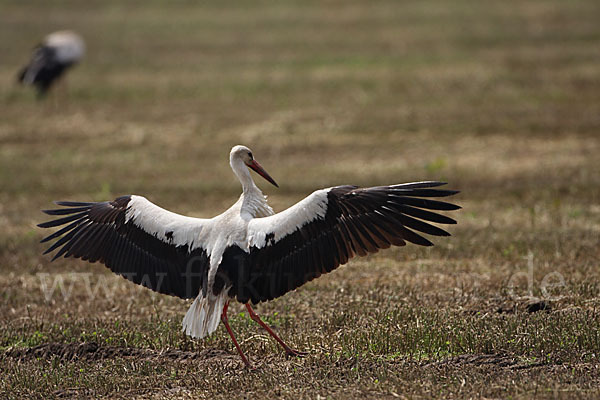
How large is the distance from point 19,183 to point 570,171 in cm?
943

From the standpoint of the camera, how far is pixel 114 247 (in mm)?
7449

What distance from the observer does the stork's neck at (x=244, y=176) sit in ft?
24.4

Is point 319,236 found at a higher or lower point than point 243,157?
lower

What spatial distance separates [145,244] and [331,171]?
26.1 ft

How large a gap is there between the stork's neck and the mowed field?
123 cm

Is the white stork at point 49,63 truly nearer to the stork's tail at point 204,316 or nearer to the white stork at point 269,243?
the white stork at point 269,243

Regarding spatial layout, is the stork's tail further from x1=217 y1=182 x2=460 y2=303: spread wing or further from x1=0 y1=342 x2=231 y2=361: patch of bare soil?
x1=0 y1=342 x2=231 y2=361: patch of bare soil

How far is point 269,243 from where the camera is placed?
22.1 feet

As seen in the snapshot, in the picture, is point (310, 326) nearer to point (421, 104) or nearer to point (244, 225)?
point (244, 225)

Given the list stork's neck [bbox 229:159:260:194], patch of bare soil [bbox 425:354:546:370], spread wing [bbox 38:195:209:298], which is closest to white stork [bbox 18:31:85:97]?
spread wing [bbox 38:195:209:298]

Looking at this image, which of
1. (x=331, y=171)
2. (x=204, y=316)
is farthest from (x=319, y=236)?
(x=331, y=171)

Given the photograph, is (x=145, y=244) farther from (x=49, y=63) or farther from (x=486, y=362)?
(x=49, y=63)

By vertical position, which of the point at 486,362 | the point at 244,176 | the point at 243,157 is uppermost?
the point at 243,157

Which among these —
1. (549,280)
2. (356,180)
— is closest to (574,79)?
(356,180)
